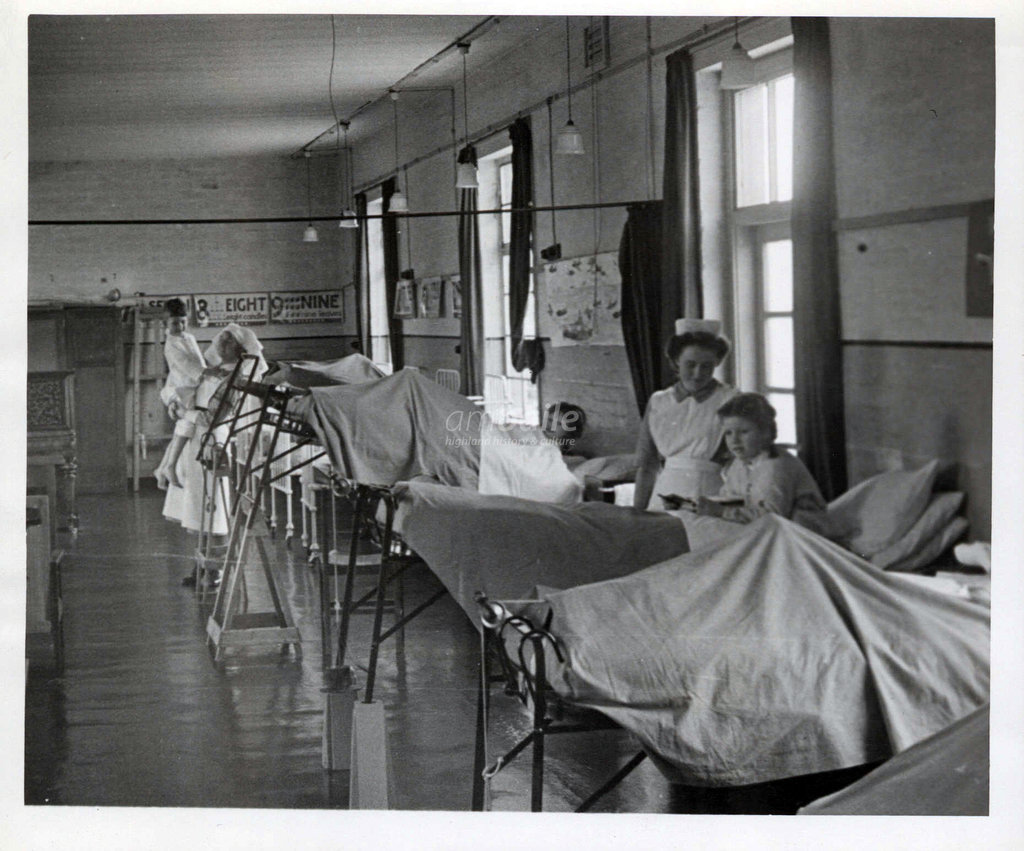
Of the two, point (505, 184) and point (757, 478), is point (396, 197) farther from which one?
point (757, 478)

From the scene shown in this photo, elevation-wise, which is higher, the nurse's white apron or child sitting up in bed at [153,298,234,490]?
child sitting up in bed at [153,298,234,490]

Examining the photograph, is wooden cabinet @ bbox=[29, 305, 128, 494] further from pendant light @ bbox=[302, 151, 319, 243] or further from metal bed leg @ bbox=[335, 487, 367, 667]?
metal bed leg @ bbox=[335, 487, 367, 667]

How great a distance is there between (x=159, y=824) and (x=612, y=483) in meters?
1.48

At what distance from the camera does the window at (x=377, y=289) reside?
3201 millimetres

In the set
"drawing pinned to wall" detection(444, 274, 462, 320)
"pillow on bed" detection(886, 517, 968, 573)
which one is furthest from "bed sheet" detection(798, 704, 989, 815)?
"drawing pinned to wall" detection(444, 274, 462, 320)

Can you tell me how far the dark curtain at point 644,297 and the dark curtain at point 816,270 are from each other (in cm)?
39

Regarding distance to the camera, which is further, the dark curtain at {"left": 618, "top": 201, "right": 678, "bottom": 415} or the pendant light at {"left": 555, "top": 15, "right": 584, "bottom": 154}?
the pendant light at {"left": 555, "top": 15, "right": 584, "bottom": 154}

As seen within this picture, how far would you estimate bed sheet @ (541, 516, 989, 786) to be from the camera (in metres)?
2.56

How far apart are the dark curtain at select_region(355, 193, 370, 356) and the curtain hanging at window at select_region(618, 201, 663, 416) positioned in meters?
0.75

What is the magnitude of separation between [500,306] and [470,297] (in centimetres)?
10

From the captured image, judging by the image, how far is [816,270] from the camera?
2.73 meters

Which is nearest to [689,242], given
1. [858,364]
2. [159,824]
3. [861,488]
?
[858,364]

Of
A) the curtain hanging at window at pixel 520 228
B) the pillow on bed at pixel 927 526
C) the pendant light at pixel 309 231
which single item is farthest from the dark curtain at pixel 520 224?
the pillow on bed at pixel 927 526

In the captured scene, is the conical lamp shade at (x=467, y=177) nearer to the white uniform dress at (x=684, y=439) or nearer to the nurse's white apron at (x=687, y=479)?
the white uniform dress at (x=684, y=439)
